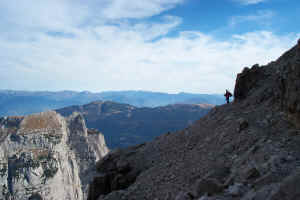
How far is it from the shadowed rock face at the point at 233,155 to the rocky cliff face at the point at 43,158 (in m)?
78.0

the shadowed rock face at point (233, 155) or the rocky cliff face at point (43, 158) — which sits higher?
the shadowed rock face at point (233, 155)

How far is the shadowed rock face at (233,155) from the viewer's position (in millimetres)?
10711

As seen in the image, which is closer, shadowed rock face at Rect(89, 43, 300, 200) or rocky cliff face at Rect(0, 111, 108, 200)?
shadowed rock face at Rect(89, 43, 300, 200)

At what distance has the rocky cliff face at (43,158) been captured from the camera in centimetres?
9862

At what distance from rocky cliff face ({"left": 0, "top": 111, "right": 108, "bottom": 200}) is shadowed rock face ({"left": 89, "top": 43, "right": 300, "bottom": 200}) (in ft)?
256

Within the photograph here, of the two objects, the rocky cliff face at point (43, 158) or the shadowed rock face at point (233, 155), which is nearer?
the shadowed rock face at point (233, 155)

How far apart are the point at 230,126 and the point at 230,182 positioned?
919 centimetres

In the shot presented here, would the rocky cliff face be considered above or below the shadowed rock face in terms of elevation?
below

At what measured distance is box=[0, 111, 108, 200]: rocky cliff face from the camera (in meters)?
98.6

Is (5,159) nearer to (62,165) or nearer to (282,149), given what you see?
(62,165)

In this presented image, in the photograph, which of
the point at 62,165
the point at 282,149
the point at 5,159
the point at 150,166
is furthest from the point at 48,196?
the point at 282,149

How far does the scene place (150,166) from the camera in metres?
23.1

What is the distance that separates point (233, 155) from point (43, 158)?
10669cm

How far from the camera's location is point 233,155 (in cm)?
1537
